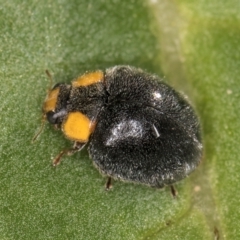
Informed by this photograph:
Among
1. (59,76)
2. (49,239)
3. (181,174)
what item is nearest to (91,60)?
(59,76)

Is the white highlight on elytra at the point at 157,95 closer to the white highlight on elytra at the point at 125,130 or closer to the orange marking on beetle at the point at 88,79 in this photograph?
the white highlight on elytra at the point at 125,130

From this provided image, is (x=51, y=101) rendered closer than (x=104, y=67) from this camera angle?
A: Yes

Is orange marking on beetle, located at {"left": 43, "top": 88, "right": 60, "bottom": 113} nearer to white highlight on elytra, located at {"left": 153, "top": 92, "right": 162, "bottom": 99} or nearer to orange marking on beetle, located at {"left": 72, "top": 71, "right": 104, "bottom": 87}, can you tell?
orange marking on beetle, located at {"left": 72, "top": 71, "right": 104, "bottom": 87}

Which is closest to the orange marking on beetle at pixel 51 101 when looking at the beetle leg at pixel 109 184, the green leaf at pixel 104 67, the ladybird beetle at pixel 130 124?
the ladybird beetle at pixel 130 124

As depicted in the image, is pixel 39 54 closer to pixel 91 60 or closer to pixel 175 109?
pixel 91 60

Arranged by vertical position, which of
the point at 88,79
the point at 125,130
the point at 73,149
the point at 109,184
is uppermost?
the point at 88,79

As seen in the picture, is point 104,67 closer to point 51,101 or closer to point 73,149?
point 51,101

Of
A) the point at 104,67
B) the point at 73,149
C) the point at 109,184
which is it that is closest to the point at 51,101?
the point at 73,149
